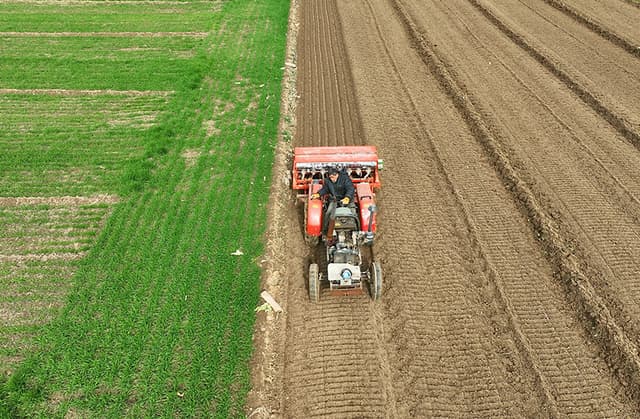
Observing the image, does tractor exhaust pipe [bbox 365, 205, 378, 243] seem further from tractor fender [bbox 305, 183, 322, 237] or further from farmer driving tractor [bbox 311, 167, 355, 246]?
tractor fender [bbox 305, 183, 322, 237]

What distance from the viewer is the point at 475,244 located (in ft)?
34.0

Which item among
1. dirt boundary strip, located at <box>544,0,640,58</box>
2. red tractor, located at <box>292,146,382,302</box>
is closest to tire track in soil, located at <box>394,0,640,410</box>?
red tractor, located at <box>292,146,382,302</box>

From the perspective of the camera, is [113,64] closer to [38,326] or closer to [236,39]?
[236,39]

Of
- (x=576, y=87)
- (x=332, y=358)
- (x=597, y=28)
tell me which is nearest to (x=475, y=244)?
(x=332, y=358)

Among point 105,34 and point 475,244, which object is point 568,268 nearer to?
point 475,244

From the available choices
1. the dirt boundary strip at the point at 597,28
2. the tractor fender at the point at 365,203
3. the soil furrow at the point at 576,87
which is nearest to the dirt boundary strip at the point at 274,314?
the tractor fender at the point at 365,203

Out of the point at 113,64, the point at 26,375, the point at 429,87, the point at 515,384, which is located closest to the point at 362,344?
the point at 515,384

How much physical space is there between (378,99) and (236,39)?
9611 millimetres

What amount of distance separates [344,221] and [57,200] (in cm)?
858

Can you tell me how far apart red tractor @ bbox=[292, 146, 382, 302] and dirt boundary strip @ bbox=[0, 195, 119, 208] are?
5.50 metres

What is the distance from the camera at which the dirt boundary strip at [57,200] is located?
38.4 feet

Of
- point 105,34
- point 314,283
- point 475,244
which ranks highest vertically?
point 105,34

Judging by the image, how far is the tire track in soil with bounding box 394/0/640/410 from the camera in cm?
796

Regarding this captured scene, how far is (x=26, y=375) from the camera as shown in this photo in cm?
778
